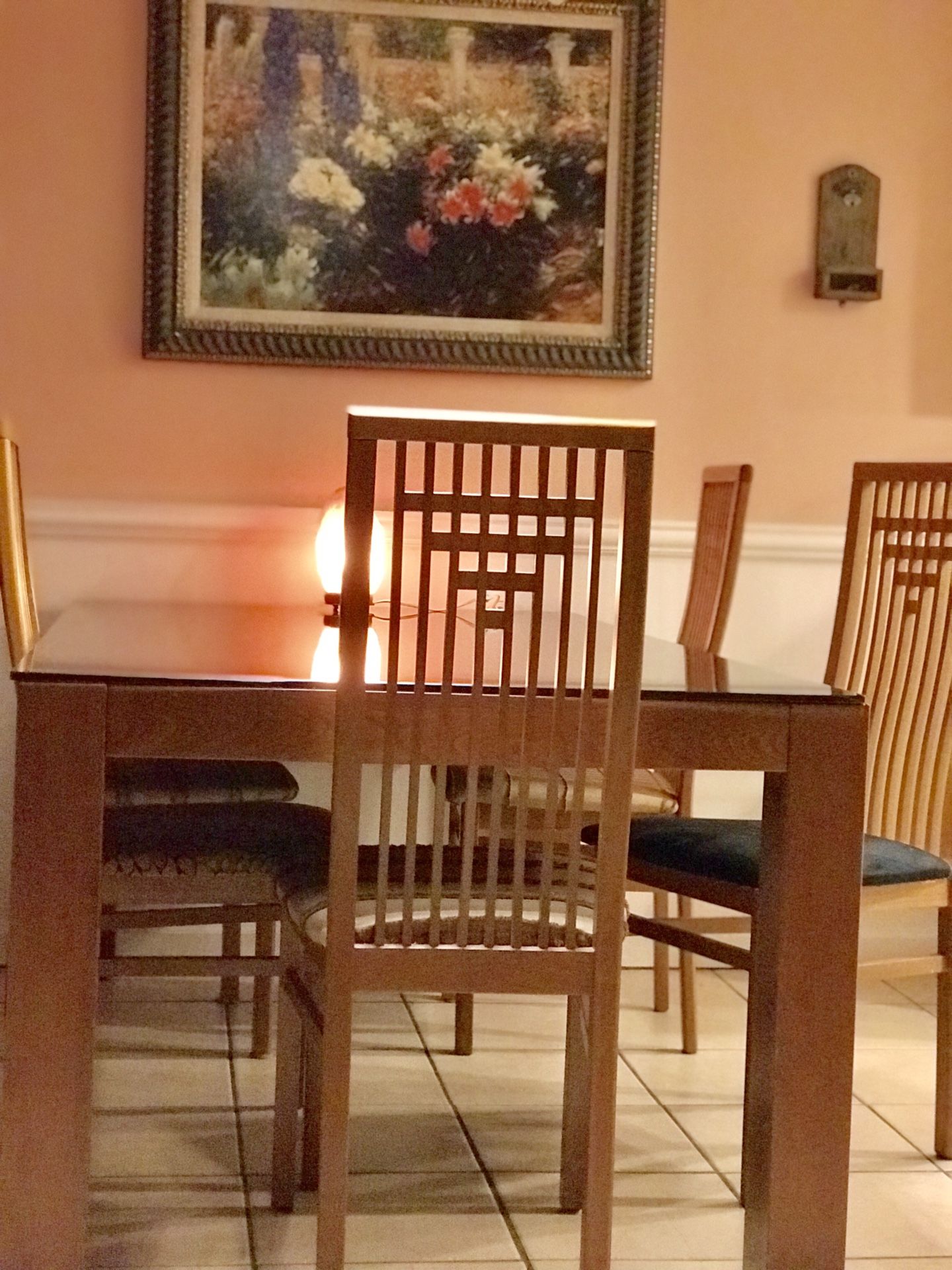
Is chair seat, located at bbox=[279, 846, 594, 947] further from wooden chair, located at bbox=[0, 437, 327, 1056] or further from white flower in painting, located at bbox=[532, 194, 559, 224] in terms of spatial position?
white flower in painting, located at bbox=[532, 194, 559, 224]

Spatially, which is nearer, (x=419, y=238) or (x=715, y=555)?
(x=715, y=555)

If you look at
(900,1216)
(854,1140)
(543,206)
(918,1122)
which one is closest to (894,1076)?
(918,1122)

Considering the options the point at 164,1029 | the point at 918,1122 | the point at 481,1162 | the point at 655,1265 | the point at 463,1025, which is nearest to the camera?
the point at 655,1265

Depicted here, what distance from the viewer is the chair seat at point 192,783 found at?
2576mm

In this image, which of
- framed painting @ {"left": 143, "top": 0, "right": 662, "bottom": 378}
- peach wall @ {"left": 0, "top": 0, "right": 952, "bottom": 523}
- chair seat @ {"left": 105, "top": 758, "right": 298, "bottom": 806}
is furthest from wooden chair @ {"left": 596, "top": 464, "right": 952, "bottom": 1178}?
framed painting @ {"left": 143, "top": 0, "right": 662, "bottom": 378}


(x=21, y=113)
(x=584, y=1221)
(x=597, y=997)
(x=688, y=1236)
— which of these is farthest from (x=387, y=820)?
(x=21, y=113)

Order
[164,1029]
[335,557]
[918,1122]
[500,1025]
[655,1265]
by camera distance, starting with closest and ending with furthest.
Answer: [655,1265]
[918,1122]
[164,1029]
[500,1025]
[335,557]

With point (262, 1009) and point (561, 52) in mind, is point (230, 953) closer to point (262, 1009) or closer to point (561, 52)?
point (262, 1009)

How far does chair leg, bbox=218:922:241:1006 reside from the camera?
289cm

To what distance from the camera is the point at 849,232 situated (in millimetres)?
3473

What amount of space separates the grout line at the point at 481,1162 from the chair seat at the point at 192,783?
540mm

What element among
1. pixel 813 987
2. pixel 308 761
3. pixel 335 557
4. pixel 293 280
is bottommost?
pixel 813 987

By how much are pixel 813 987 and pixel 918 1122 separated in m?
0.82

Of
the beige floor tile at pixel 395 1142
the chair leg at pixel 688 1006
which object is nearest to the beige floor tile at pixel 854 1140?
the chair leg at pixel 688 1006
